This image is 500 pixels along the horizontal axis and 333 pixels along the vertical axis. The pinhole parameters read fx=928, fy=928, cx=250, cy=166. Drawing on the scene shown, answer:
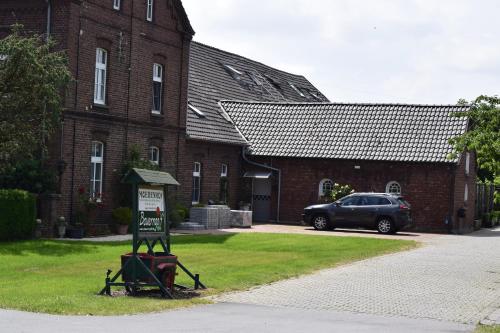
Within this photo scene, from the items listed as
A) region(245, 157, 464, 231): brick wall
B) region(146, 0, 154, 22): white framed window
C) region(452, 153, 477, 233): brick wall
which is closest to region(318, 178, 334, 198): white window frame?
region(245, 157, 464, 231): brick wall

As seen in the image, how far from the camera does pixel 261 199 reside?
140 ft

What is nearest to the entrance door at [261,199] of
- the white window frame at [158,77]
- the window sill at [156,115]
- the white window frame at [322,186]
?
the white window frame at [322,186]

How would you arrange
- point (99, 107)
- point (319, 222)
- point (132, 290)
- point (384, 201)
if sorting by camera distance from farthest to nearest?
point (319, 222) → point (384, 201) → point (99, 107) → point (132, 290)

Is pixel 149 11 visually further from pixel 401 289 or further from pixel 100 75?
pixel 401 289

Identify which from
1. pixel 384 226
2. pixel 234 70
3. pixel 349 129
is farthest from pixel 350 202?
pixel 234 70

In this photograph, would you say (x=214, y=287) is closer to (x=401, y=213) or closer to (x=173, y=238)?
(x=173, y=238)

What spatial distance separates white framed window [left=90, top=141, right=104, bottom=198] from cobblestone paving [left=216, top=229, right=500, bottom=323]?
1036 cm

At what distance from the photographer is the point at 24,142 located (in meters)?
24.9

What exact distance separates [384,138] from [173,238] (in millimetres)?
15027

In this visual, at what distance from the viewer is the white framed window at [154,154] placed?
33938 mm

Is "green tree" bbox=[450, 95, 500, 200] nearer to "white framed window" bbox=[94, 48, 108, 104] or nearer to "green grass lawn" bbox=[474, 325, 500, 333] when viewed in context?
"green grass lawn" bbox=[474, 325, 500, 333]

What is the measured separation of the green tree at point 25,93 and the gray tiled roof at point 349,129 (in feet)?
58.1

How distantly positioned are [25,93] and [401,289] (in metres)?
12.0

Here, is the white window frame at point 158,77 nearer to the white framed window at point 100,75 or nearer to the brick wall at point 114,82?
the brick wall at point 114,82
